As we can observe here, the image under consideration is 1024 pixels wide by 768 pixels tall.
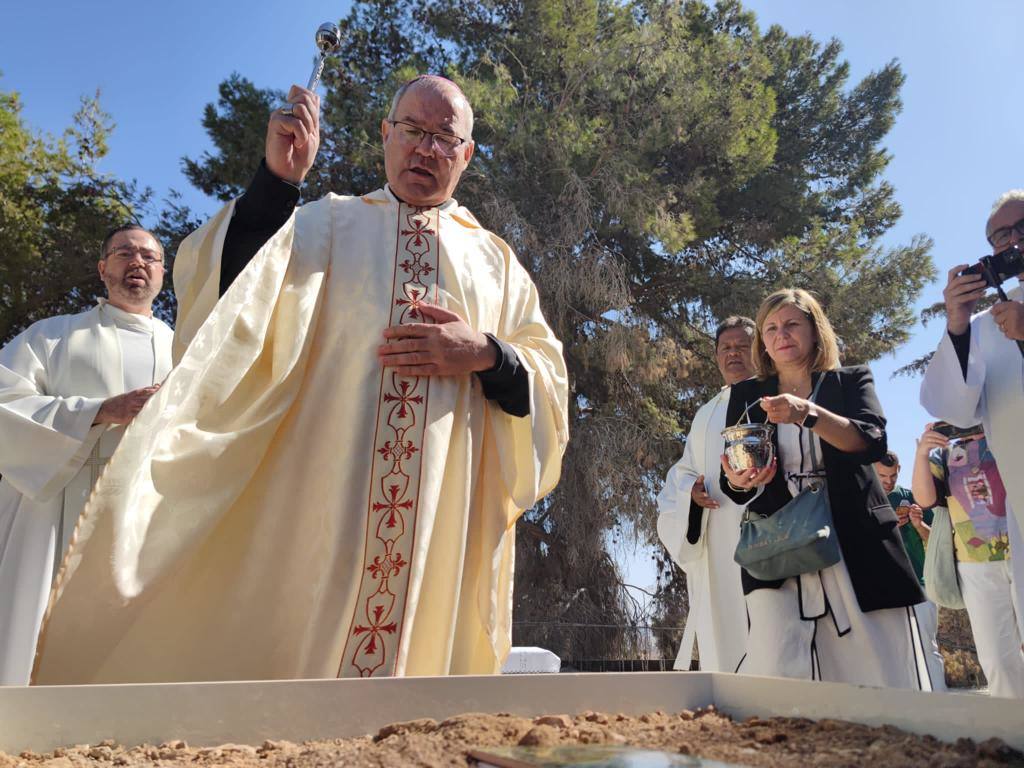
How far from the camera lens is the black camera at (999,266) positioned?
3340mm

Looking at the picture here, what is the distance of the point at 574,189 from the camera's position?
1388cm

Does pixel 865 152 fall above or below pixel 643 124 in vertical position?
above

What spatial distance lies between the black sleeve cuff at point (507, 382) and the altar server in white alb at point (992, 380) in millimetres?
1710

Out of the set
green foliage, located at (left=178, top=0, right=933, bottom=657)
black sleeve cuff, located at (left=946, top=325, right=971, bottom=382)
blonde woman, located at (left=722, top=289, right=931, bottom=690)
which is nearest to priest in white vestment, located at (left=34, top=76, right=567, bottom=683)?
blonde woman, located at (left=722, top=289, right=931, bottom=690)

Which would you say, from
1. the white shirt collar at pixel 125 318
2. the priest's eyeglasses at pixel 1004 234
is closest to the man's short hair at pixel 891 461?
the priest's eyeglasses at pixel 1004 234

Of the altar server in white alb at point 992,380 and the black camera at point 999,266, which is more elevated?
the black camera at point 999,266

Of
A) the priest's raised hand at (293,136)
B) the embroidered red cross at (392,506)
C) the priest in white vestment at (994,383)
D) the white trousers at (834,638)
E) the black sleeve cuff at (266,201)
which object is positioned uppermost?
the priest's raised hand at (293,136)

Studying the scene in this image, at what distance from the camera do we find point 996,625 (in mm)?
4508

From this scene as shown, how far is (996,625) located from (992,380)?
1383 mm

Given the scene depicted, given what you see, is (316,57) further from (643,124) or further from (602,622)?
(643,124)

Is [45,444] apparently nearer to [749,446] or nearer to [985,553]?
[749,446]

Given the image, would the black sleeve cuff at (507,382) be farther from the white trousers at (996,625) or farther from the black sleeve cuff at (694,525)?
the white trousers at (996,625)

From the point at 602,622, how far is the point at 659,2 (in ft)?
34.0

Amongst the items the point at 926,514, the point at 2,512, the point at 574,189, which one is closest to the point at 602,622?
the point at 574,189
